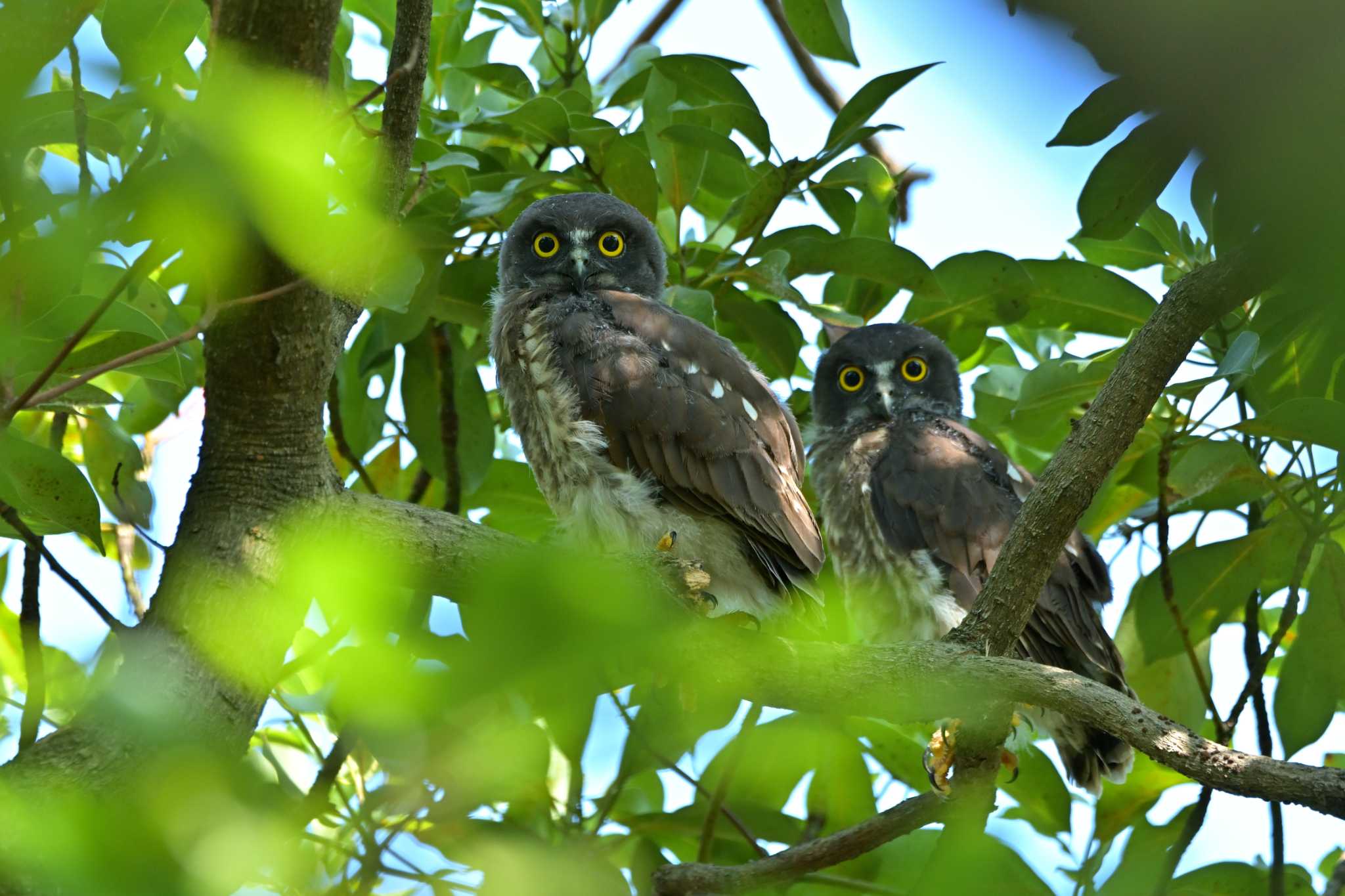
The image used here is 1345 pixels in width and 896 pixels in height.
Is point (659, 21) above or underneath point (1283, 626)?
above

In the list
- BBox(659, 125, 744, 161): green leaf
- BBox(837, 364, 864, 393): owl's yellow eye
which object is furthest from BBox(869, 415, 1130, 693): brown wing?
BBox(659, 125, 744, 161): green leaf

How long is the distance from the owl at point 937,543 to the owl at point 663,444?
106 cm

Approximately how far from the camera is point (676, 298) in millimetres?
3943

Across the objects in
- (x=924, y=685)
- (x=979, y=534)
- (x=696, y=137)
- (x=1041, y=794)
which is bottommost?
(x=924, y=685)

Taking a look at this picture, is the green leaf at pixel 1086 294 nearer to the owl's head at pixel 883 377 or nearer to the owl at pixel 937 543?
the owl at pixel 937 543

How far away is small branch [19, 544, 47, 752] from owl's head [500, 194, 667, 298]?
211 cm

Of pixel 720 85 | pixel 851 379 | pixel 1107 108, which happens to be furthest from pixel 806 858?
pixel 851 379

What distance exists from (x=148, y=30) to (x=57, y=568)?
1.06 metres

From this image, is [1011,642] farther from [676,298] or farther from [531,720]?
[531,720]

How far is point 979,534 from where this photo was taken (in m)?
5.25

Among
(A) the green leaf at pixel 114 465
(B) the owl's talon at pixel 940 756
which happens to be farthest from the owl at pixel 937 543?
(A) the green leaf at pixel 114 465

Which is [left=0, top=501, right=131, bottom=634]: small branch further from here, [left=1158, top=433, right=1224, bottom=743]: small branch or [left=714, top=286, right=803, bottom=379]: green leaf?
[left=1158, top=433, right=1224, bottom=743]: small branch

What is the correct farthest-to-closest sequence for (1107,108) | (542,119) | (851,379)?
(851,379), (542,119), (1107,108)

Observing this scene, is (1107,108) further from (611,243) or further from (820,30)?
(611,243)
